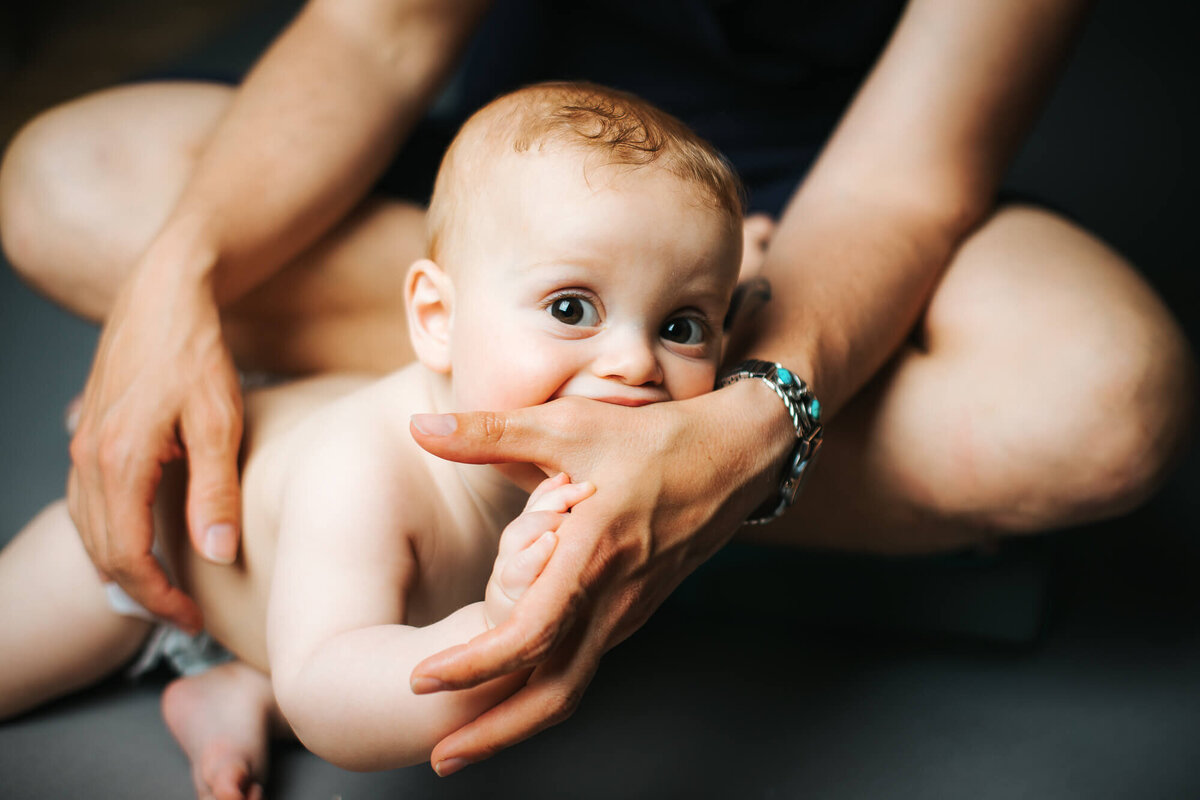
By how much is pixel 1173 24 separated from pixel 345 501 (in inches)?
80.8

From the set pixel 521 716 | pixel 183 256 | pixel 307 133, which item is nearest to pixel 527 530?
pixel 521 716

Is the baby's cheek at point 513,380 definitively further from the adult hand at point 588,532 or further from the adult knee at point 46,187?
the adult knee at point 46,187

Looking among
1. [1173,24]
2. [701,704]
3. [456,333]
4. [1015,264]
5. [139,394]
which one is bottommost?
[701,704]

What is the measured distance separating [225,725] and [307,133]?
0.58 metres

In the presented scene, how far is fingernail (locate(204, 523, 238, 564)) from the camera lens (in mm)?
803

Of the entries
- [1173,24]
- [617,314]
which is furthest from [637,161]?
[1173,24]

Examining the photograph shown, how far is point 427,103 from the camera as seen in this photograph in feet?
3.66

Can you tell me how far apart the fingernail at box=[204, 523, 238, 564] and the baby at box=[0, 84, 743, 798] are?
0.07ft

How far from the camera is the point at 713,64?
4.04 ft

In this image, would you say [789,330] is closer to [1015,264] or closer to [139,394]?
[1015,264]

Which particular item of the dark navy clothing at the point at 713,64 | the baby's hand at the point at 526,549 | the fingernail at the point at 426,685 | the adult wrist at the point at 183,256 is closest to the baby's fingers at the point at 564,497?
the baby's hand at the point at 526,549

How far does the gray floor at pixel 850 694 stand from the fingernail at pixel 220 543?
20cm

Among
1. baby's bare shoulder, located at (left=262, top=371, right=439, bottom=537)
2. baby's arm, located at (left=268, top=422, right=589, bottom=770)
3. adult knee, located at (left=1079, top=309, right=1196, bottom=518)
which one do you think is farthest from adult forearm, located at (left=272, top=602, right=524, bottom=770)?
adult knee, located at (left=1079, top=309, right=1196, bottom=518)

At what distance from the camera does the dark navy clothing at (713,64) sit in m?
1.18
